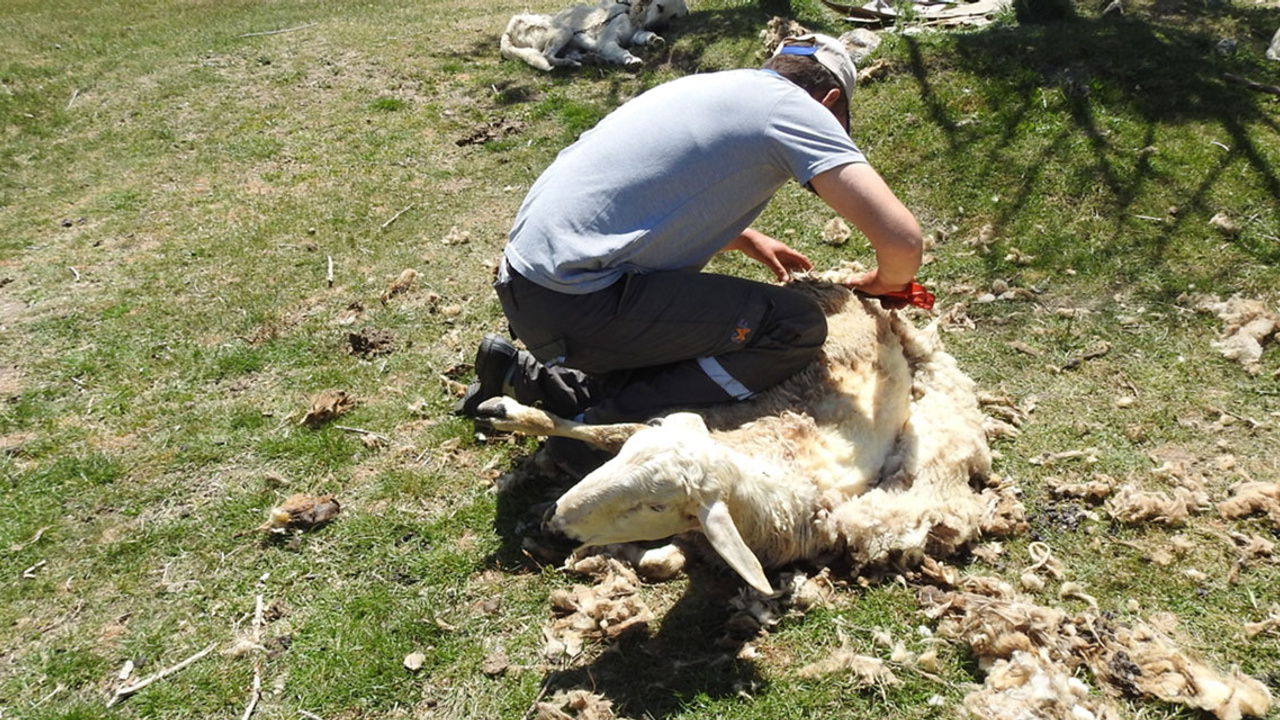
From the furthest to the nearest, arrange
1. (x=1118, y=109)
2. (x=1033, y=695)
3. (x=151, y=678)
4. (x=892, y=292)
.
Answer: (x=1118, y=109) < (x=892, y=292) < (x=151, y=678) < (x=1033, y=695)

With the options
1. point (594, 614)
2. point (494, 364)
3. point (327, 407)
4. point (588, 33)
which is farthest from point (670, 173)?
point (588, 33)

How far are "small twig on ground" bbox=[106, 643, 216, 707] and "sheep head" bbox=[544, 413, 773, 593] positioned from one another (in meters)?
1.51

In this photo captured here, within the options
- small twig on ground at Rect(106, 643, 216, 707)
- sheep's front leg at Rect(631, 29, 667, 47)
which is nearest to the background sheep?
sheep's front leg at Rect(631, 29, 667, 47)

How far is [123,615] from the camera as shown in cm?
352

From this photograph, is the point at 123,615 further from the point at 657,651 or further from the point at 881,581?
the point at 881,581

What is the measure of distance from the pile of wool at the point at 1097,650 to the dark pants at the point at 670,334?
4.30 feet

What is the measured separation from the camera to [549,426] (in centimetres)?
362

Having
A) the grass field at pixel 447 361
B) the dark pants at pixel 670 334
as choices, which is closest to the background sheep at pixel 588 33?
the grass field at pixel 447 361

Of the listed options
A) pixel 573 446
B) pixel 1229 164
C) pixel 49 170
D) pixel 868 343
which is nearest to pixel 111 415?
pixel 573 446

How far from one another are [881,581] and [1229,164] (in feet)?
15.2

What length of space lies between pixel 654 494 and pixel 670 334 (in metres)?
0.79

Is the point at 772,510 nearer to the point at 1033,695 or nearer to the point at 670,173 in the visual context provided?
the point at 1033,695

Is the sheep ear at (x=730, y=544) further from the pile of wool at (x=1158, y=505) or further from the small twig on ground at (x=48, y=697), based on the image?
the small twig on ground at (x=48, y=697)

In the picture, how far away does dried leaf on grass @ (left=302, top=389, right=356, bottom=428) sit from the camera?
4.71 meters
